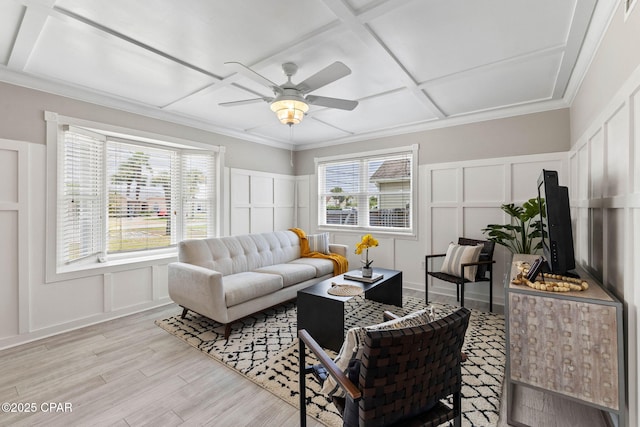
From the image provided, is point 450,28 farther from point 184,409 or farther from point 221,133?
point 221,133

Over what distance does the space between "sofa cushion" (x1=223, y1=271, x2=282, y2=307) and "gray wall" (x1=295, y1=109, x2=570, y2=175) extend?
2813 millimetres

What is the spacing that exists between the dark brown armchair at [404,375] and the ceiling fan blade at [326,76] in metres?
1.78

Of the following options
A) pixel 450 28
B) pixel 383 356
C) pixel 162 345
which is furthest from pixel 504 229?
pixel 162 345

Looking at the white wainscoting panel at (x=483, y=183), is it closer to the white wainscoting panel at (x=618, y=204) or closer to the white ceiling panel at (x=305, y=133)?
the white wainscoting panel at (x=618, y=204)

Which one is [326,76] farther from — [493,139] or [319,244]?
[319,244]

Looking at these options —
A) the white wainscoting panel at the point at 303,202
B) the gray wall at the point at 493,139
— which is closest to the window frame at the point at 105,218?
the white wainscoting panel at the point at 303,202

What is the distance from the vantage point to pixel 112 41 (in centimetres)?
217

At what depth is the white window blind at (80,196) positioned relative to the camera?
10.1 feet

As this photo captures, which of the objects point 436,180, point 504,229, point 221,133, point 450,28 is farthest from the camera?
point 221,133

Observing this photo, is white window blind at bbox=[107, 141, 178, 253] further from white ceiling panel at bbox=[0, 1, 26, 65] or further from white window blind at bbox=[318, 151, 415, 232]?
white window blind at bbox=[318, 151, 415, 232]

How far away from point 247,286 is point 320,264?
1338mm

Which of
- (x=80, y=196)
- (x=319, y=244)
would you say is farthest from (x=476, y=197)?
(x=80, y=196)

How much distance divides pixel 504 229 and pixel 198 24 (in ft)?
12.7

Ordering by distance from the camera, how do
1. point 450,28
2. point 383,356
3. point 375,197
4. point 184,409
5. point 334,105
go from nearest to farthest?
point 383,356, point 184,409, point 450,28, point 334,105, point 375,197
